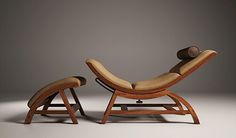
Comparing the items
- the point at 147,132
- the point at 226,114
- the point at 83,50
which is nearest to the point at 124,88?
the point at 147,132

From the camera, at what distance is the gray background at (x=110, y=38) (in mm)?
6883

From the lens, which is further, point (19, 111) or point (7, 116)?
point (19, 111)

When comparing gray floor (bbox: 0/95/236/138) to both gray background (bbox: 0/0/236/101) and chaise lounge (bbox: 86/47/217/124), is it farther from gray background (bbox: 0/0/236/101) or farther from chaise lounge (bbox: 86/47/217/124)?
gray background (bbox: 0/0/236/101)

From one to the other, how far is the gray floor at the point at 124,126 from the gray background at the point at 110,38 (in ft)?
10.1

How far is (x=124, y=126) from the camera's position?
9.89 feet

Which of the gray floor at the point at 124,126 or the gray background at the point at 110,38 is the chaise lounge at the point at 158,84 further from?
the gray background at the point at 110,38

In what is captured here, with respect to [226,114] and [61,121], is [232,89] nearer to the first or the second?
[226,114]

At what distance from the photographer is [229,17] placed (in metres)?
6.98

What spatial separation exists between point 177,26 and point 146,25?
637mm

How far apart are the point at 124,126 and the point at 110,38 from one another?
4.07 meters

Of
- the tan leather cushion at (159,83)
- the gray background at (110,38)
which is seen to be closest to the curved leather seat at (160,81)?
the tan leather cushion at (159,83)

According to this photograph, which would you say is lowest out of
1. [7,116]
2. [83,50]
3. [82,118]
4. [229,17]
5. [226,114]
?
[226,114]

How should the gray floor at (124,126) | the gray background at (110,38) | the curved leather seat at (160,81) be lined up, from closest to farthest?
the gray floor at (124,126)
the curved leather seat at (160,81)
the gray background at (110,38)

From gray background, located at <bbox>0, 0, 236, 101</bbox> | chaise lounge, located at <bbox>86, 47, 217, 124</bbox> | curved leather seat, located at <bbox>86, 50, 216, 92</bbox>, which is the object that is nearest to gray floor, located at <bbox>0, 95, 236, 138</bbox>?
chaise lounge, located at <bbox>86, 47, 217, 124</bbox>
